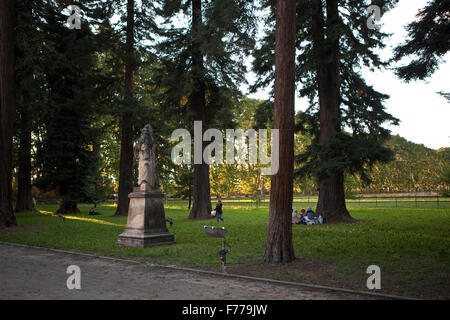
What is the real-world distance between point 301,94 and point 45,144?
18.7 metres

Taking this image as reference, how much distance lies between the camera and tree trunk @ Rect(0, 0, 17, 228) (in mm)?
16344

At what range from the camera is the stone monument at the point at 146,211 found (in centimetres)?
1102

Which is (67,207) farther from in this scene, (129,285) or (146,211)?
(129,285)

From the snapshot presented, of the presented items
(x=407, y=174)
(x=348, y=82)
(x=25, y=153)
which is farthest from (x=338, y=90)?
(x=407, y=174)

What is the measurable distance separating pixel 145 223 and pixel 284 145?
5385mm

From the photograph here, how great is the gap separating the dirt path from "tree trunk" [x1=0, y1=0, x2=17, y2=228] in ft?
30.5

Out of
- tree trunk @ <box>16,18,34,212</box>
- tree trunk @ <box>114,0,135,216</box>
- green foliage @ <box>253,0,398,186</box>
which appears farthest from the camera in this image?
tree trunk @ <box>16,18,34,212</box>

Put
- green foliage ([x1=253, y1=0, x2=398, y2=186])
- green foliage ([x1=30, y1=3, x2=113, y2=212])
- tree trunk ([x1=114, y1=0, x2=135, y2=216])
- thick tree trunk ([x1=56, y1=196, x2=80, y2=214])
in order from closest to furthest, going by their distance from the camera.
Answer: green foliage ([x1=253, y1=0, x2=398, y2=186]), tree trunk ([x1=114, y1=0, x2=135, y2=216]), green foliage ([x1=30, y1=3, x2=113, y2=212]), thick tree trunk ([x1=56, y1=196, x2=80, y2=214])

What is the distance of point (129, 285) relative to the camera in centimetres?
631

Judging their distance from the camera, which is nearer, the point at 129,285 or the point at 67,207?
the point at 129,285

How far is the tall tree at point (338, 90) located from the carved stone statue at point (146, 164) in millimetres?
7234

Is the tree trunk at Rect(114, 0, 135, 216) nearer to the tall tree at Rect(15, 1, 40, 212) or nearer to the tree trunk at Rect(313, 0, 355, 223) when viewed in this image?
the tall tree at Rect(15, 1, 40, 212)

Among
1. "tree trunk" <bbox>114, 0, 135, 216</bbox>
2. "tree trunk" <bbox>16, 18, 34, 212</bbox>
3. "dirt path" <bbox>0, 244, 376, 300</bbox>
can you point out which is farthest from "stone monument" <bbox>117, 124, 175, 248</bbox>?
"tree trunk" <bbox>16, 18, 34, 212</bbox>

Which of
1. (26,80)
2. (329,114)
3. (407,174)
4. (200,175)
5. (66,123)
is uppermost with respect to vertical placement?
(26,80)
